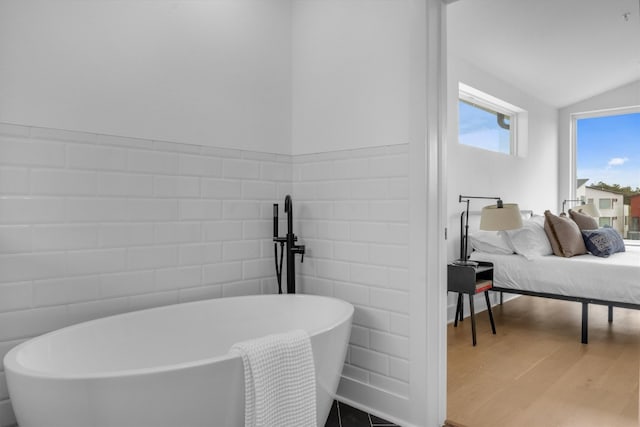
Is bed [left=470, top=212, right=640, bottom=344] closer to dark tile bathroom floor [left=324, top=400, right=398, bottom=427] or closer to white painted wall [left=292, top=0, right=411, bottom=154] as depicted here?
dark tile bathroom floor [left=324, top=400, right=398, bottom=427]

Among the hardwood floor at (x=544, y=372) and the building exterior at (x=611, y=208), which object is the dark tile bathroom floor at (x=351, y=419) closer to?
the hardwood floor at (x=544, y=372)

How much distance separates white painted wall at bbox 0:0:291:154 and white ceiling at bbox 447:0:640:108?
1625 millimetres

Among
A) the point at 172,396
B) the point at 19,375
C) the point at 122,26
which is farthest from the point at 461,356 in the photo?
the point at 122,26

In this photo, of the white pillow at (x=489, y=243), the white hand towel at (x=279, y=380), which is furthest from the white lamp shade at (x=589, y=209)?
the white hand towel at (x=279, y=380)

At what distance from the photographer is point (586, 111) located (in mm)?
6445

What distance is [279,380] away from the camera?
1.57 m

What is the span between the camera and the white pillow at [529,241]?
Answer: 416 cm

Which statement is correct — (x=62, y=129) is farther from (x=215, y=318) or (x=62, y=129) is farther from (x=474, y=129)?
(x=474, y=129)

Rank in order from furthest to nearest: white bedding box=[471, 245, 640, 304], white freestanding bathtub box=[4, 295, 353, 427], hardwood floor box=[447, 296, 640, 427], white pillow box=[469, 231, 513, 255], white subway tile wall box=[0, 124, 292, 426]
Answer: white pillow box=[469, 231, 513, 255] < white bedding box=[471, 245, 640, 304] < hardwood floor box=[447, 296, 640, 427] < white subway tile wall box=[0, 124, 292, 426] < white freestanding bathtub box=[4, 295, 353, 427]

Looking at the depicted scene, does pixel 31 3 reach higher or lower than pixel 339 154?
higher

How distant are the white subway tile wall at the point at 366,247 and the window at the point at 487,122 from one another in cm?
236

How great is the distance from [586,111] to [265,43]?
569 centimetres

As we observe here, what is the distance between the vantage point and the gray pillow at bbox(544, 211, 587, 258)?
13.8ft

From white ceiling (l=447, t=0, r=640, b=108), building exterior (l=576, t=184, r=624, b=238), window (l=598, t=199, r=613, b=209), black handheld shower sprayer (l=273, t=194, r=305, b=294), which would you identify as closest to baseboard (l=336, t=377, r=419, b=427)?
black handheld shower sprayer (l=273, t=194, r=305, b=294)
